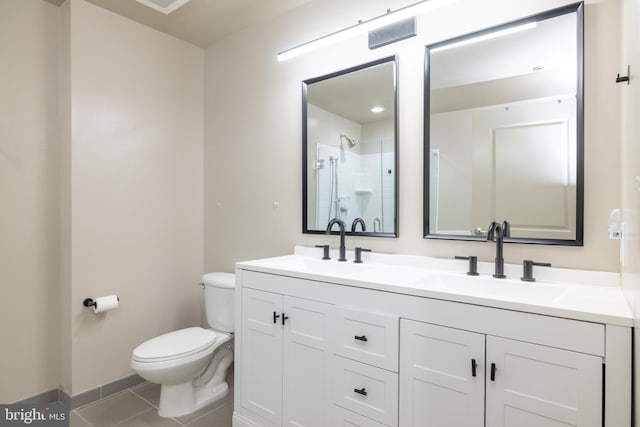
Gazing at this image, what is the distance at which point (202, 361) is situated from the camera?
6.68 feet

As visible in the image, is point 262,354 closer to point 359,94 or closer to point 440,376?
point 440,376

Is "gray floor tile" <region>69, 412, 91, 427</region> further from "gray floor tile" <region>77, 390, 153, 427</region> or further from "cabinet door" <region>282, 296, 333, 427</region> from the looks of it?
"cabinet door" <region>282, 296, 333, 427</region>

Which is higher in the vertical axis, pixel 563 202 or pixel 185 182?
pixel 185 182

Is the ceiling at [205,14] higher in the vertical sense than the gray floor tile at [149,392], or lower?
higher

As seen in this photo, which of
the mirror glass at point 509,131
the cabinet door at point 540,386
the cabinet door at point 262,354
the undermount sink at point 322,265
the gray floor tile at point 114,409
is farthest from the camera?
the gray floor tile at point 114,409

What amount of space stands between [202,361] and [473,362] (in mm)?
1528

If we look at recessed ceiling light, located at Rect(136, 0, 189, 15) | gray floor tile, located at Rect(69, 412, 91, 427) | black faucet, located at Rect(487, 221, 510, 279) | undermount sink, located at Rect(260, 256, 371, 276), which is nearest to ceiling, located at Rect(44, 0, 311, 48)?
recessed ceiling light, located at Rect(136, 0, 189, 15)

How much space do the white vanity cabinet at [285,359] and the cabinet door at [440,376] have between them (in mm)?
352

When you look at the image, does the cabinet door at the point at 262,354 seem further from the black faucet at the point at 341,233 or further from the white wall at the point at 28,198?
the white wall at the point at 28,198

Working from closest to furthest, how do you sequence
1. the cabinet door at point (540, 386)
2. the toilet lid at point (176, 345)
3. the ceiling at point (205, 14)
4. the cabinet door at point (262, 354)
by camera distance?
the cabinet door at point (540, 386) < the cabinet door at point (262, 354) < the toilet lid at point (176, 345) < the ceiling at point (205, 14)

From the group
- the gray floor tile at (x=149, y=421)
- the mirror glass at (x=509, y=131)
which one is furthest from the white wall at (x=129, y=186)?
the mirror glass at (x=509, y=131)

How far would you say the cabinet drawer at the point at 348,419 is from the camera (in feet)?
4.49

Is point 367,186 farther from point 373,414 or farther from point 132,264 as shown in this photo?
point 132,264

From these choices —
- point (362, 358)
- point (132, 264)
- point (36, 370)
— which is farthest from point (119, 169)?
point (362, 358)
